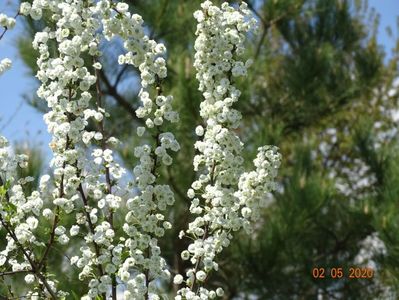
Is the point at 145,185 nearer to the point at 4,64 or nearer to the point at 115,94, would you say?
the point at 4,64

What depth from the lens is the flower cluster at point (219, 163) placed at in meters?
1.90

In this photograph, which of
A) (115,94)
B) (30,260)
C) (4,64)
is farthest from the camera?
(115,94)

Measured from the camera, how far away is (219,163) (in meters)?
1.96

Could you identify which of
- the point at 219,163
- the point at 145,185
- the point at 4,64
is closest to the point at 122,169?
the point at 145,185

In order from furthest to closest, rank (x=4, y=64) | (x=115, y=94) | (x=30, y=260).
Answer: (x=115, y=94) → (x=4, y=64) → (x=30, y=260)

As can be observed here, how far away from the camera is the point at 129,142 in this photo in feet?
14.7

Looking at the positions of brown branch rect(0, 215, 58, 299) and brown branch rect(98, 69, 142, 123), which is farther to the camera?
brown branch rect(98, 69, 142, 123)

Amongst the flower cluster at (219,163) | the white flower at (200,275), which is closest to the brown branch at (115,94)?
the flower cluster at (219,163)

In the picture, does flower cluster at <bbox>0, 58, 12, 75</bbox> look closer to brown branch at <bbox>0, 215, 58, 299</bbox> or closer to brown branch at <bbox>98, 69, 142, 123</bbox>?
brown branch at <bbox>0, 215, 58, 299</bbox>

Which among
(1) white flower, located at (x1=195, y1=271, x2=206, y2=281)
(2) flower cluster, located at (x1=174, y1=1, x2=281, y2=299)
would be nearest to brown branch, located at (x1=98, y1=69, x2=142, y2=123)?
(2) flower cluster, located at (x1=174, y1=1, x2=281, y2=299)

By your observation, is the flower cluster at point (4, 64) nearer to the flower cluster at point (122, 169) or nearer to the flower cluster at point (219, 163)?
the flower cluster at point (122, 169)

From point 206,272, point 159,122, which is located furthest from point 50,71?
point 206,272

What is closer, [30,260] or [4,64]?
[30,260]

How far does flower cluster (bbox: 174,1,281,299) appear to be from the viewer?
6.24 ft
